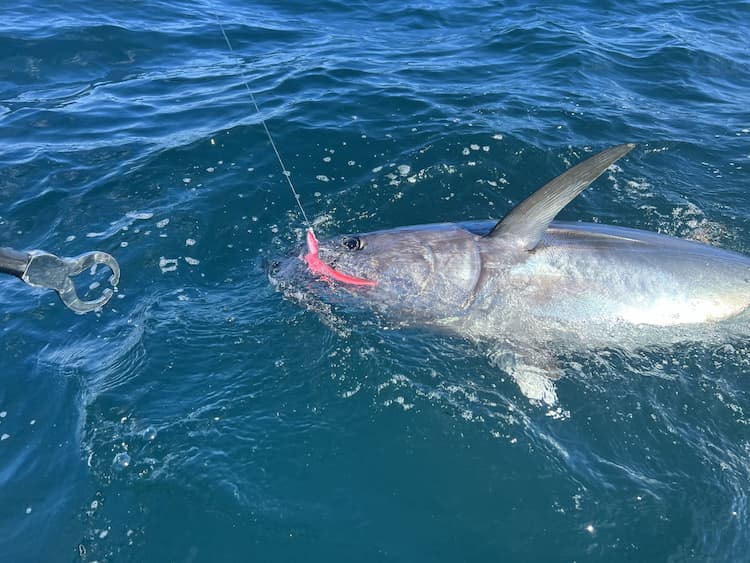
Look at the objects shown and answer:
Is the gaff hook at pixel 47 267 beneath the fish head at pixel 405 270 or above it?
above

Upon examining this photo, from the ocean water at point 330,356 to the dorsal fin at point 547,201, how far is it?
880 mm

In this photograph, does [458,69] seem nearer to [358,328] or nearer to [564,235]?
[564,235]

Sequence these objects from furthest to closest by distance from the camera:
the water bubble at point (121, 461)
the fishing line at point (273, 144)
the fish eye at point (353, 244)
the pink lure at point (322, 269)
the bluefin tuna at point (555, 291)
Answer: the fishing line at point (273, 144), the fish eye at point (353, 244), the pink lure at point (322, 269), the bluefin tuna at point (555, 291), the water bubble at point (121, 461)

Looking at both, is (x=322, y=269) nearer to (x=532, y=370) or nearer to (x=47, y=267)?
(x=532, y=370)

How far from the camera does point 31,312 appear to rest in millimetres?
4766

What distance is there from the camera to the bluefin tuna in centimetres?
423

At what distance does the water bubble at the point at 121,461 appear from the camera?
347cm

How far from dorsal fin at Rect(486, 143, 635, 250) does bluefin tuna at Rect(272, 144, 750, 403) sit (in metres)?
0.01

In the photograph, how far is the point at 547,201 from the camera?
3992mm

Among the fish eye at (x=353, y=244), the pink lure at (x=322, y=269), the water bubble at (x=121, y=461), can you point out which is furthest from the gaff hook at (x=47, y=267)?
the fish eye at (x=353, y=244)

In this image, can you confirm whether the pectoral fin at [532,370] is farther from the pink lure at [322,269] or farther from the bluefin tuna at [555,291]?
the pink lure at [322,269]

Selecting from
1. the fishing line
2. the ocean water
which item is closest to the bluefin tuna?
the ocean water

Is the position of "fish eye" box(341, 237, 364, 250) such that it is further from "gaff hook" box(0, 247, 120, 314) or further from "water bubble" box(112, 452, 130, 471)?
"water bubble" box(112, 452, 130, 471)

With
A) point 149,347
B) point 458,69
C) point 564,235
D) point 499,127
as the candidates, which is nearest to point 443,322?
point 564,235
